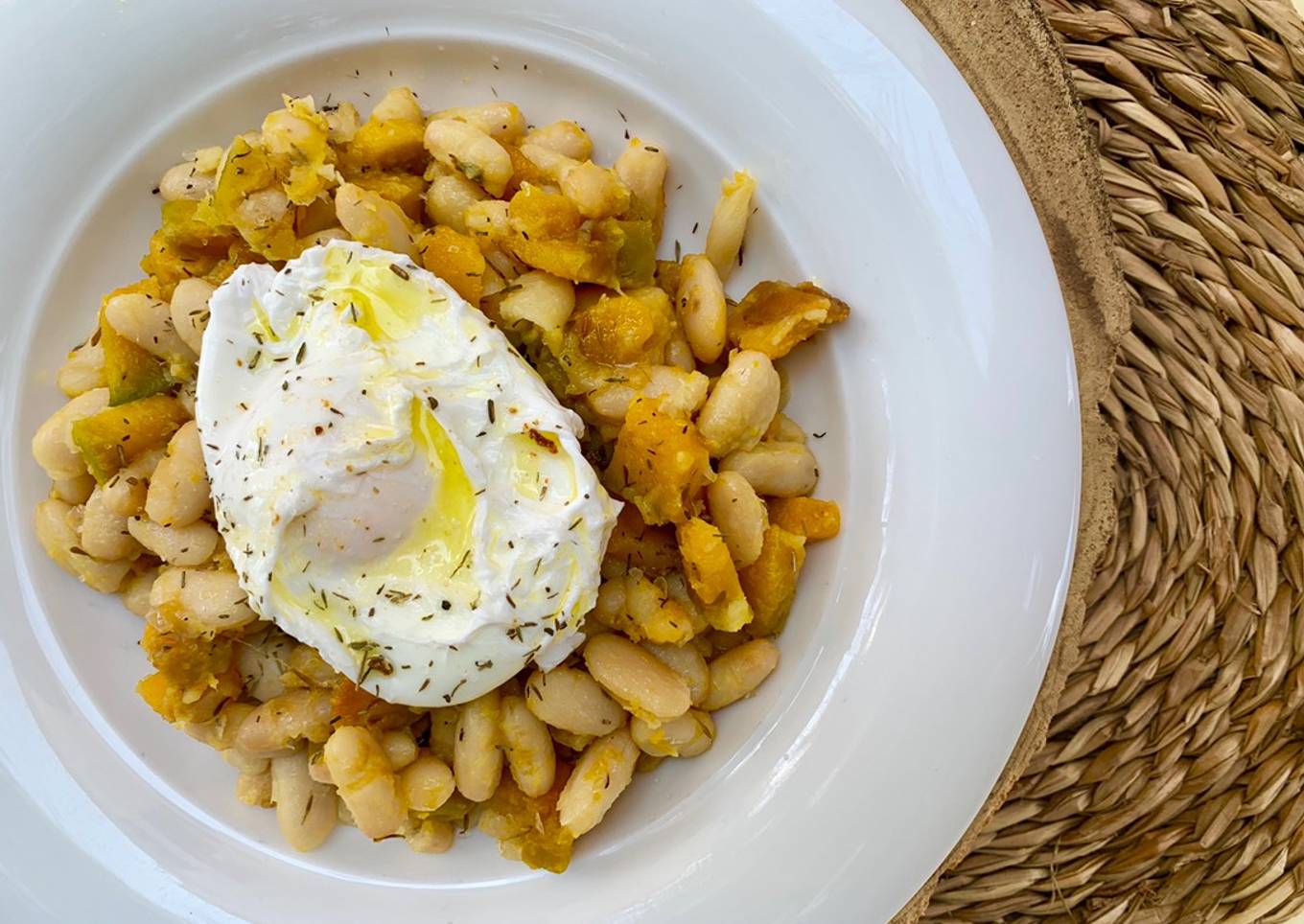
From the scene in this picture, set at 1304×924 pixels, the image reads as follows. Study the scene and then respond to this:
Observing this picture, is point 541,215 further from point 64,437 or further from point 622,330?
point 64,437

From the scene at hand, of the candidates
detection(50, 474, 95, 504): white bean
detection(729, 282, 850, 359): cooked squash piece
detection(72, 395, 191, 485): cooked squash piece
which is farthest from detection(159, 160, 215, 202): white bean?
detection(729, 282, 850, 359): cooked squash piece

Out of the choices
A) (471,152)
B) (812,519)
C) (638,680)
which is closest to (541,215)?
(471,152)

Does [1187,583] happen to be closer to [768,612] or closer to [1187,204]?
[1187,204]

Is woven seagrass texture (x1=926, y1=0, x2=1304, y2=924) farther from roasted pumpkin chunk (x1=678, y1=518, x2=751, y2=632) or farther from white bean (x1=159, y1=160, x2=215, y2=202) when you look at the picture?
white bean (x1=159, y1=160, x2=215, y2=202)

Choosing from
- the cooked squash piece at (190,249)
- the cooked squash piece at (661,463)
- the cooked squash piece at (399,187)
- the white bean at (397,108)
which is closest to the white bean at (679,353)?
the cooked squash piece at (661,463)

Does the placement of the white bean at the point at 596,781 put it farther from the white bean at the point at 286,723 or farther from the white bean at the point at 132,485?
the white bean at the point at 132,485

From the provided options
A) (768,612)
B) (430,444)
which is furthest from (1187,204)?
(430,444)
